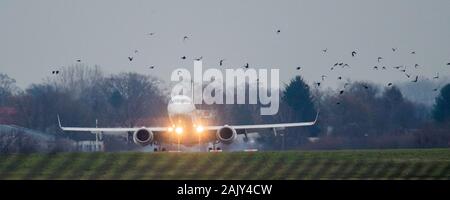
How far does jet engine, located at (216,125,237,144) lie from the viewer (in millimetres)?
44438

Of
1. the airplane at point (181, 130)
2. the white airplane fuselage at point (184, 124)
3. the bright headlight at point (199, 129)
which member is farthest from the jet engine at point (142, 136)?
the bright headlight at point (199, 129)

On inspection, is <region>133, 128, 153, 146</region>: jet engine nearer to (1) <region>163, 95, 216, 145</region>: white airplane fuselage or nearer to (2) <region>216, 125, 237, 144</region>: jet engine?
(1) <region>163, 95, 216, 145</region>: white airplane fuselage

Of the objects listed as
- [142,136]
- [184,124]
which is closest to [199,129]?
[184,124]

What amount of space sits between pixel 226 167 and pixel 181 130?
19.4m

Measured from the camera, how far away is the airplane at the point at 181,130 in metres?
43.6

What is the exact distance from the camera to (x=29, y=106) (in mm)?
42875

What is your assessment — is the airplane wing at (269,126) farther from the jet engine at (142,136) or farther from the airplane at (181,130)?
the jet engine at (142,136)

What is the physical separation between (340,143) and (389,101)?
4.92 meters

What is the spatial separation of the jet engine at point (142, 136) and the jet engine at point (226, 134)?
3.25 m

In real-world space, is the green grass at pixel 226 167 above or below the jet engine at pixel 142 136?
above
